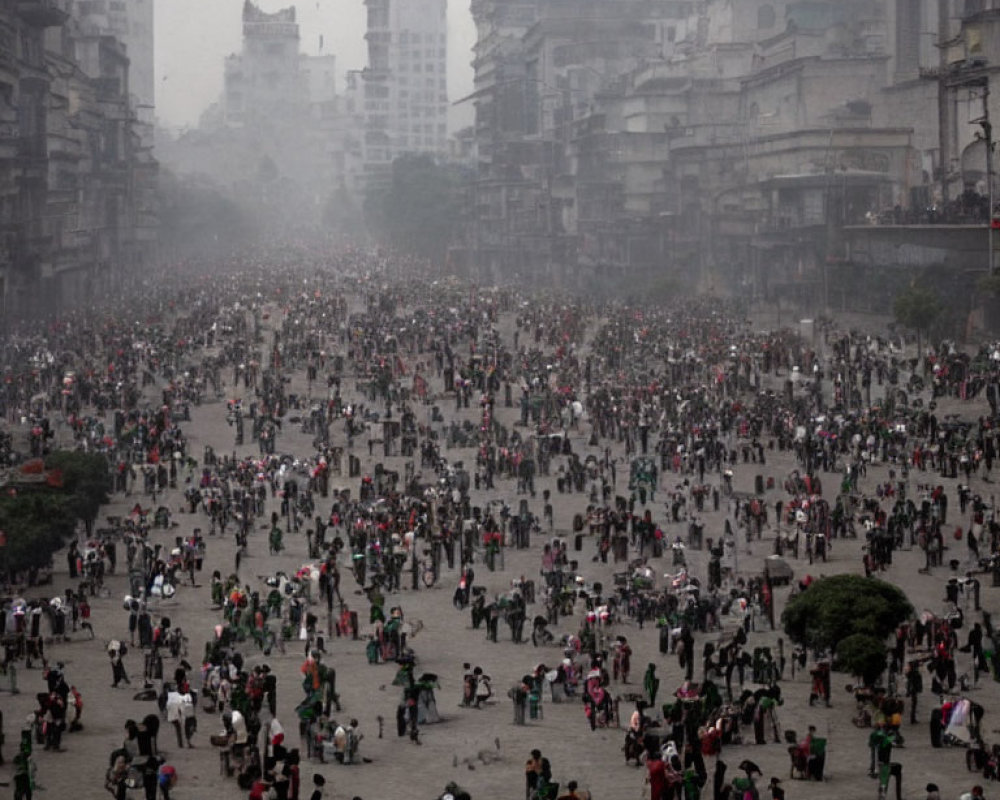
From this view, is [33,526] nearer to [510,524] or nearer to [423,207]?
[510,524]

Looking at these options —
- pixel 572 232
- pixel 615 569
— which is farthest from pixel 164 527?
pixel 572 232

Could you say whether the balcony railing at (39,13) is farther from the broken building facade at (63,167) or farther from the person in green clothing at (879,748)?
the person in green clothing at (879,748)

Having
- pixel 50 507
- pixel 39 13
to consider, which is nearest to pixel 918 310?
pixel 50 507

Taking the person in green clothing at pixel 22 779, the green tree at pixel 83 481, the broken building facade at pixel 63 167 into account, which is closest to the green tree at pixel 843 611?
the person in green clothing at pixel 22 779

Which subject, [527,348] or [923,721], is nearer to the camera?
[923,721]

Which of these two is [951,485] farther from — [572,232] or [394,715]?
[572,232]

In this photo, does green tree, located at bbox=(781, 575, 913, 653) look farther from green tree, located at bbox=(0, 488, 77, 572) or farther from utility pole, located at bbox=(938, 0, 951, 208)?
utility pole, located at bbox=(938, 0, 951, 208)
